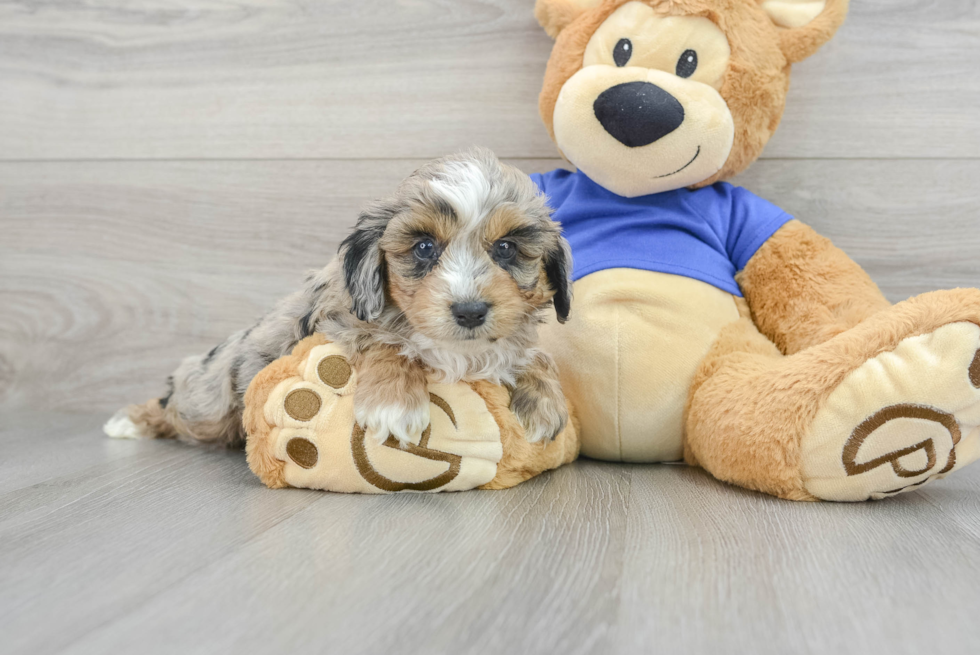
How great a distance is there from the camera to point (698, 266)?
1.65 metres

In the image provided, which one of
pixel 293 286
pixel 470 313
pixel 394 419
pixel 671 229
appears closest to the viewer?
pixel 470 313

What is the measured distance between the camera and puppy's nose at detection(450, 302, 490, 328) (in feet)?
4.05

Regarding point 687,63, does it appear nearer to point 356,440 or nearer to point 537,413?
point 537,413

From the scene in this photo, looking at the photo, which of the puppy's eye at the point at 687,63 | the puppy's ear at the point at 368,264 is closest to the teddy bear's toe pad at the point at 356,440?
the puppy's ear at the point at 368,264

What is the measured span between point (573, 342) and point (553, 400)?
198mm

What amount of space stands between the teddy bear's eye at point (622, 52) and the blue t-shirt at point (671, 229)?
0.29 m

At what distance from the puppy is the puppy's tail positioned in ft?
1.89

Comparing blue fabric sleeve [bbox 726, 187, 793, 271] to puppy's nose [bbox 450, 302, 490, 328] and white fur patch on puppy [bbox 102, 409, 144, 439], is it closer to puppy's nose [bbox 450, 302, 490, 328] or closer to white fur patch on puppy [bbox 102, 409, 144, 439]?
puppy's nose [bbox 450, 302, 490, 328]

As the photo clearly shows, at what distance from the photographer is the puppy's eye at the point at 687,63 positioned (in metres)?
1.59

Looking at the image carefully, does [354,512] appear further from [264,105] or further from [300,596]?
A: [264,105]

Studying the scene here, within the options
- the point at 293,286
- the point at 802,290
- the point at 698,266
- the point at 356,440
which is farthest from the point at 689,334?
the point at 293,286

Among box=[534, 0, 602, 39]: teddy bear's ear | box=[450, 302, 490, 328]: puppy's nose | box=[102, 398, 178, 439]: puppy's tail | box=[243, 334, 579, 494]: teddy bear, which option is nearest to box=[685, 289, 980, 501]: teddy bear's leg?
box=[243, 334, 579, 494]: teddy bear

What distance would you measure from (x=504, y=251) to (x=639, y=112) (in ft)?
1.47

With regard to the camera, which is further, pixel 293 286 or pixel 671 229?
pixel 293 286
